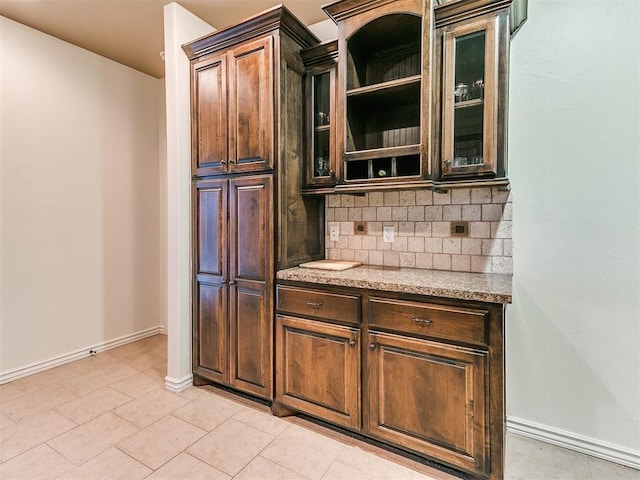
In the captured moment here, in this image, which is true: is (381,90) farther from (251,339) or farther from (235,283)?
(251,339)

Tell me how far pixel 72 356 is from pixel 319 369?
256 cm

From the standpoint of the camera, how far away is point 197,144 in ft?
8.50

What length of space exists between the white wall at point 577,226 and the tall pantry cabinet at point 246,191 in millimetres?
1376

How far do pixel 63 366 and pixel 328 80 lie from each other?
130 inches

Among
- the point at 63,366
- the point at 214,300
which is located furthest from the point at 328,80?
the point at 63,366

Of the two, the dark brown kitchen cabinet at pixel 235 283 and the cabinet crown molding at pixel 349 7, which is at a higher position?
the cabinet crown molding at pixel 349 7

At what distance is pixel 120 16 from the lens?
270cm

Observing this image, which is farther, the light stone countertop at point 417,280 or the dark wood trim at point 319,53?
the dark wood trim at point 319,53

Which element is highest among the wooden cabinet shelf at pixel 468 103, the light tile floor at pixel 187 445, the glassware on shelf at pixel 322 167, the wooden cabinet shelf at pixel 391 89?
the wooden cabinet shelf at pixel 391 89

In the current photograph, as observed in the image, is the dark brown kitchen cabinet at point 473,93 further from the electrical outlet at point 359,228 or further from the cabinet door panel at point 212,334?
the cabinet door panel at point 212,334

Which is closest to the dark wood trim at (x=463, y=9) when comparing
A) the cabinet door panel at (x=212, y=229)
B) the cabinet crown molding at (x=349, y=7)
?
the cabinet crown molding at (x=349, y=7)

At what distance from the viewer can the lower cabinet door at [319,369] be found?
1931mm

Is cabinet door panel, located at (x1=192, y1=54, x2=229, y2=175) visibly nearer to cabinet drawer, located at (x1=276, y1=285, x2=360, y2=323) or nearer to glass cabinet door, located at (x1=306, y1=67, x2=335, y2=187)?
glass cabinet door, located at (x1=306, y1=67, x2=335, y2=187)

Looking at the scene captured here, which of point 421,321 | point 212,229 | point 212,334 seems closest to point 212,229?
point 212,229
